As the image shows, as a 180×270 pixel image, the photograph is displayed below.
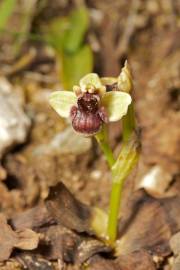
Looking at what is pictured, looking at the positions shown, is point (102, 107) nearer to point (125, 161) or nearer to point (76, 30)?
point (125, 161)

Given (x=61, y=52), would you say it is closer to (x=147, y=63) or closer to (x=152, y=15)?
(x=147, y=63)

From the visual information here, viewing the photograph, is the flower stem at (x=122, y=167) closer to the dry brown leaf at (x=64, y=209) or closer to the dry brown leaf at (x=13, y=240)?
the dry brown leaf at (x=64, y=209)

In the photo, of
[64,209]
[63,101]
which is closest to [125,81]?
[63,101]

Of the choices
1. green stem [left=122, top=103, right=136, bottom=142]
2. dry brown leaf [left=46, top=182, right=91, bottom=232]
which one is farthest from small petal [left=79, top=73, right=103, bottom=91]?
dry brown leaf [left=46, top=182, right=91, bottom=232]

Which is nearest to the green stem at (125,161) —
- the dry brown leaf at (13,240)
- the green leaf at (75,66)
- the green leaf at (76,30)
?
the dry brown leaf at (13,240)

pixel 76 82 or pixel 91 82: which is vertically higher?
pixel 91 82

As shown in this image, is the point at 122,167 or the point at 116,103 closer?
the point at 116,103

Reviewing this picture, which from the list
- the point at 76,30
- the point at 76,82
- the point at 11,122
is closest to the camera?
the point at 11,122

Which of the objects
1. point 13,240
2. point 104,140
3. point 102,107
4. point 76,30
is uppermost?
point 76,30
